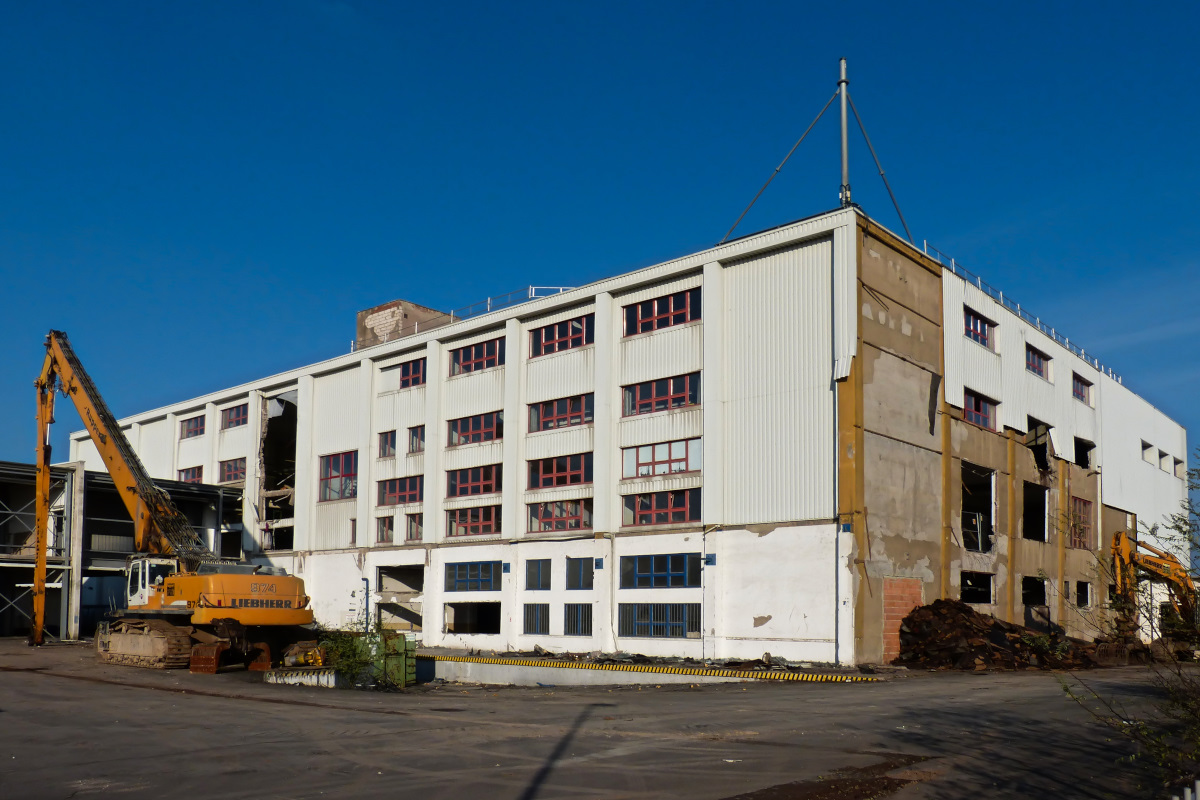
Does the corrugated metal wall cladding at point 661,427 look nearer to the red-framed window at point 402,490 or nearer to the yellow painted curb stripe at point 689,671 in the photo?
the yellow painted curb stripe at point 689,671

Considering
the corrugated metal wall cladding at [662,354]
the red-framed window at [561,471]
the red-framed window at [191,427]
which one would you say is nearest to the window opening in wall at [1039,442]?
the corrugated metal wall cladding at [662,354]

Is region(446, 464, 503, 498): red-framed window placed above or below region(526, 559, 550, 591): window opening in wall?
above

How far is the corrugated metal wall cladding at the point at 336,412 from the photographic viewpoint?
49.2m

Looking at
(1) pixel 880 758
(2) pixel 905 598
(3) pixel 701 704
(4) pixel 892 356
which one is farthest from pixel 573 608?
(1) pixel 880 758

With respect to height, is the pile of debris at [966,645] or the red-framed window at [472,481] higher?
the red-framed window at [472,481]

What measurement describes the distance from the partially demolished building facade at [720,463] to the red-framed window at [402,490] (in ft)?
0.50

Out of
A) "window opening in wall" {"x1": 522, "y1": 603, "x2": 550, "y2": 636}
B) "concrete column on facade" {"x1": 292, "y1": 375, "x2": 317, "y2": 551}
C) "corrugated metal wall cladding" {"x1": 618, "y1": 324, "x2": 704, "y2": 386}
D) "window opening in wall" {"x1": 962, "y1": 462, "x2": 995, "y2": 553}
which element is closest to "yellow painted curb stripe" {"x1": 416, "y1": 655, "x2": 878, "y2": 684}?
"window opening in wall" {"x1": 522, "y1": 603, "x2": 550, "y2": 636}

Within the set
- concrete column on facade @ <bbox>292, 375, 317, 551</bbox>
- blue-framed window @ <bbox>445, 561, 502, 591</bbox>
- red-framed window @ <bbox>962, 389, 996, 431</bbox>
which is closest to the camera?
red-framed window @ <bbox>962, 389, 996, 431</bbox>

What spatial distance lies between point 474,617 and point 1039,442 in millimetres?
25164

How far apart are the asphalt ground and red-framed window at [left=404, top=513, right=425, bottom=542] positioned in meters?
21.7

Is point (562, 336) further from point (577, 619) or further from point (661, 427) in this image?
point (577, 619)

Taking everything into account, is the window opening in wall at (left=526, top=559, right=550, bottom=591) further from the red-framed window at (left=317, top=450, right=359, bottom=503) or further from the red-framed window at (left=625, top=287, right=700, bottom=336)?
the red-framed window at (left=317, top=450, right=359, bottom=503)

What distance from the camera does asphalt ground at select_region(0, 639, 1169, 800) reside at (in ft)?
37.8

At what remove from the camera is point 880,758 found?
1327 cm
